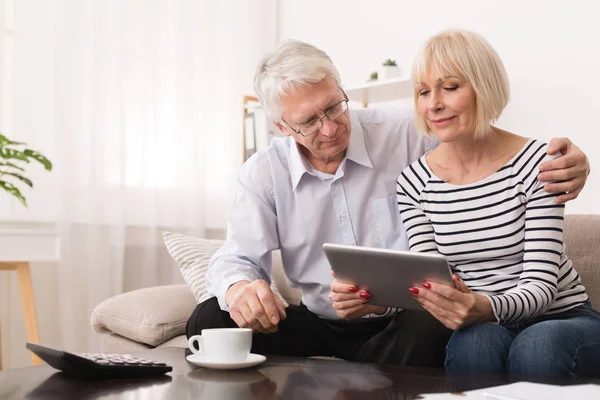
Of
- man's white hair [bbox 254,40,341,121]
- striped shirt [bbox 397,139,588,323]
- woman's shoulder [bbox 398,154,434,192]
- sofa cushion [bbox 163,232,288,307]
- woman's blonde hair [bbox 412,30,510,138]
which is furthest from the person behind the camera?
sofa cushion [bbox 163,232,288,307]

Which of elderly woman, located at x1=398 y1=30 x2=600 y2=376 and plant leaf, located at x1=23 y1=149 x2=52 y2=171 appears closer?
elderly woman, located at x1=398 y1=30 x2=600 y2=376

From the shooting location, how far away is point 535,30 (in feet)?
9.97

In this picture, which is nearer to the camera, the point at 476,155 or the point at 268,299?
the point at 268,299

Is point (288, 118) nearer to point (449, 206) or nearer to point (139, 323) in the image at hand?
point (449, 206)

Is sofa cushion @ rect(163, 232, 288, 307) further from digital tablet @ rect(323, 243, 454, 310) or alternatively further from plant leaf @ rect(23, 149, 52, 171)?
digital tablet @ rect(323, 243, 454, 310)

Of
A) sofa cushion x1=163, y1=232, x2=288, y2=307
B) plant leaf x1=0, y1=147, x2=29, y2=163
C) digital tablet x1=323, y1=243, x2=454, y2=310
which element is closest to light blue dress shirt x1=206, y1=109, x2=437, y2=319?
digital tablet x1=323, y1=243, x2=454, y2=310

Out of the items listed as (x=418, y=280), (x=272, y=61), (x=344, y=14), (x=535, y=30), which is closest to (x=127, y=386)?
(x=418, y=280)

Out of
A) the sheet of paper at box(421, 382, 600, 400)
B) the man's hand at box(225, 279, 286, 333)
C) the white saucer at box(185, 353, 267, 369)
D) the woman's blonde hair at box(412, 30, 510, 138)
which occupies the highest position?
the woman's blonde hair at box(412, 30, 510, 138)

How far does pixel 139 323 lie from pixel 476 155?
1136 mm

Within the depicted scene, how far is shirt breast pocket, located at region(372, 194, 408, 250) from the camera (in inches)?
69.3

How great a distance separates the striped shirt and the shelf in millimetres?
1634

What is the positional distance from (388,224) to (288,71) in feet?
1.42

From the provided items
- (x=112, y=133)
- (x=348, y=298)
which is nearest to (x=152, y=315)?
(x=348, y=298)

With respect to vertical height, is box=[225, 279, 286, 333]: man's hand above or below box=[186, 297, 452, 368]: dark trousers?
above
